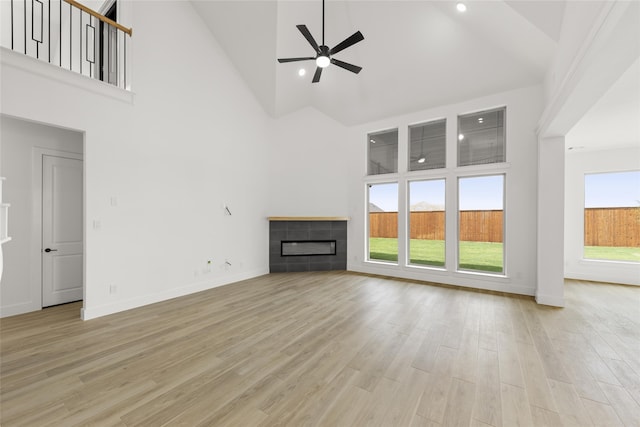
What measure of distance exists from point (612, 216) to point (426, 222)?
3.99 metres

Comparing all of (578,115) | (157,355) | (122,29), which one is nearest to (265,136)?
(122,29)

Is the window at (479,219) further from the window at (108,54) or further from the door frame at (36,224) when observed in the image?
the door frame at (36,224)

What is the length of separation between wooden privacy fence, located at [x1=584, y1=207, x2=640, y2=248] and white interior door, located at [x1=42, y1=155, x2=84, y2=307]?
994 cm

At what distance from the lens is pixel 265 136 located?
625 cm

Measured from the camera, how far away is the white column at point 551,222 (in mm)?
3926

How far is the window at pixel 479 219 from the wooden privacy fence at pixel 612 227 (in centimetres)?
237

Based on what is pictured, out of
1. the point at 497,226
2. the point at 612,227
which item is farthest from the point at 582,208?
the point at 497,226

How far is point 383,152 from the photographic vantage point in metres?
6.29

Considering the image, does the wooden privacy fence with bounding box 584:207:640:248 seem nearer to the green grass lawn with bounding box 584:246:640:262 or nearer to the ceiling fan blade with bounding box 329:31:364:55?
the green grass lawn with bounding box 584:246:640:262

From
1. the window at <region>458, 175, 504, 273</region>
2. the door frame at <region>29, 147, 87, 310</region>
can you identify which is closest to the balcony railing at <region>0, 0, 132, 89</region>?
the door frame at <region>29, 147, 87, 310</region>

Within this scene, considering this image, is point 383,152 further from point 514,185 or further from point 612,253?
point 612,253

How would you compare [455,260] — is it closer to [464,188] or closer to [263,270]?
[464,188]

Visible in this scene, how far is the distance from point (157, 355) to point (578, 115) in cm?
540

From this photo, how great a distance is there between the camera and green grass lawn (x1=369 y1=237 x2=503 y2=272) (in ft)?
17.8
